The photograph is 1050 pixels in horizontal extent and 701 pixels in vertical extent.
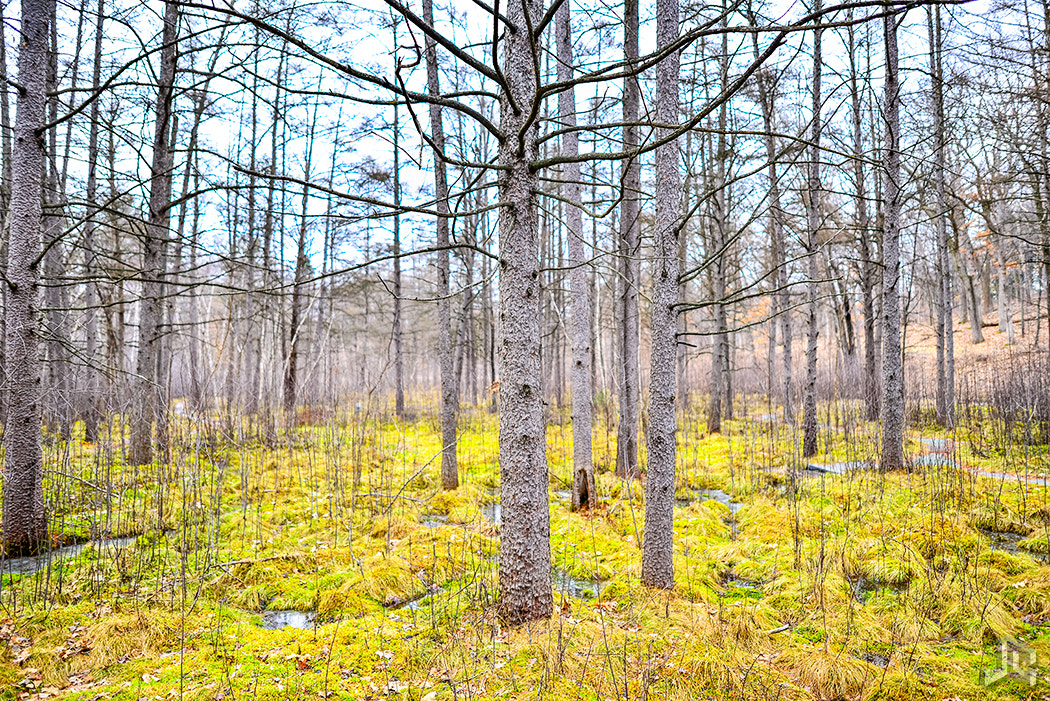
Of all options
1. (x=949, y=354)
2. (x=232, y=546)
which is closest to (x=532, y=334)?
(x=232, y=546)

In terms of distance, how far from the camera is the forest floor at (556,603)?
3.11 m

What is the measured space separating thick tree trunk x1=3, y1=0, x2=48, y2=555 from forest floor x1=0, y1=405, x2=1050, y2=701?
0.55 meters

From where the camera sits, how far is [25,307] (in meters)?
4.64

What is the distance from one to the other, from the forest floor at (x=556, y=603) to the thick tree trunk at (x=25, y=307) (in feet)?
1.81

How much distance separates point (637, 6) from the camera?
7180 mm

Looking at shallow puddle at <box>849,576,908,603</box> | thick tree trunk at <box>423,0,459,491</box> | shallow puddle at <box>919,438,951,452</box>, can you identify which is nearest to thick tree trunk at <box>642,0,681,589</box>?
shallow puddle at <box>849,576,908,603</box>

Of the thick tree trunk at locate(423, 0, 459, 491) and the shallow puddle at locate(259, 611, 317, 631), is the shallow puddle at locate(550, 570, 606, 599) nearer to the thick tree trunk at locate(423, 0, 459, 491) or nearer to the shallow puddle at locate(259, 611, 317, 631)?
the shallow puddle at locate(259, 611, 317, 631)

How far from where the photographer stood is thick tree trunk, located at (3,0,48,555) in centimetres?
464

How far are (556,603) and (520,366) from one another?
6.41 feet

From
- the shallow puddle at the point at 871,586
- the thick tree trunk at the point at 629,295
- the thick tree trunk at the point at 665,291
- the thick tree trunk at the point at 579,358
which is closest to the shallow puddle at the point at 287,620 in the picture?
the thick tree trunk at the point at 665,291

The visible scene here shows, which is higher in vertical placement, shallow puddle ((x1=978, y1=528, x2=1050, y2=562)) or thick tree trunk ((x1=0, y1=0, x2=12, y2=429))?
thick tree trunk ((x1=0, y1=0, x2=12, y2=429))

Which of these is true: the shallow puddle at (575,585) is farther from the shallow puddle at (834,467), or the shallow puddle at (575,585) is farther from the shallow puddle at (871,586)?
the shallow puddle at (834,467)

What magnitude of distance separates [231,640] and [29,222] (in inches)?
157

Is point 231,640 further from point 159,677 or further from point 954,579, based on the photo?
point 954,579
